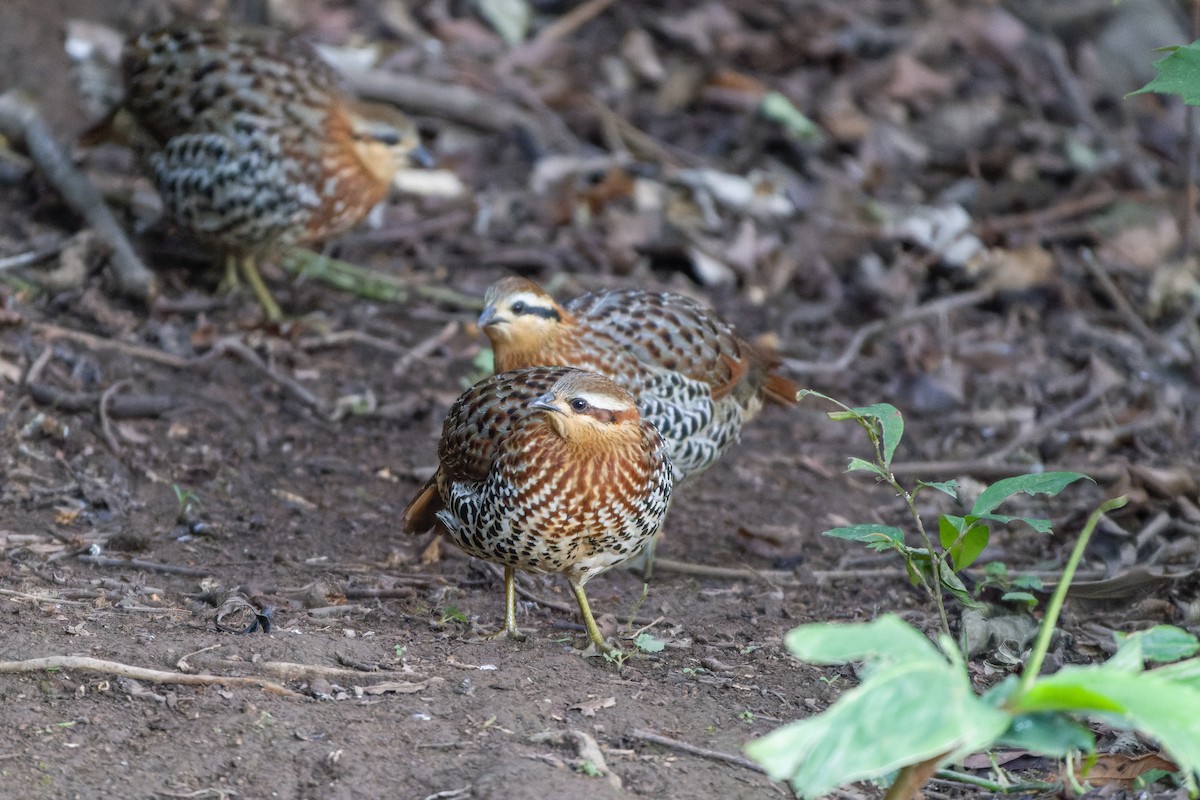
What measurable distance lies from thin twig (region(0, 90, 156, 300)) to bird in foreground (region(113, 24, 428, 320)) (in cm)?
32

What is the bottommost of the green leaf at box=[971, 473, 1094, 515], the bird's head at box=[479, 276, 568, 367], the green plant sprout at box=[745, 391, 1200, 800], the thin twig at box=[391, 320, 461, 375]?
the thin twig at box=[391, 320, 461, 375]

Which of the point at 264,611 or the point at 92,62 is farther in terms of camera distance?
the point at 92,62

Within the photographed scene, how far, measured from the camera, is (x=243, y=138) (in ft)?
22.3

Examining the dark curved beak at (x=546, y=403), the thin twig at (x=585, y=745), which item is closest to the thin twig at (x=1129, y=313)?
the dark curved beak at (x=546, y=403)

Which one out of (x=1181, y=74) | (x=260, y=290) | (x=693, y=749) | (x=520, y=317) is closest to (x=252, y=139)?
(x=260, y=290)

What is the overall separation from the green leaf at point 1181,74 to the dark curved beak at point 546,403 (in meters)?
1.92

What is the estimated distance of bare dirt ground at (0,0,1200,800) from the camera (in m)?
3.73

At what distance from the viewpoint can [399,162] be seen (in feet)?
23.9

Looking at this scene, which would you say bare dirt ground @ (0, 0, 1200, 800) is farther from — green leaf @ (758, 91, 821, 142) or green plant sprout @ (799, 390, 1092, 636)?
green plant sprout @ (799, 390, 1092, 636)

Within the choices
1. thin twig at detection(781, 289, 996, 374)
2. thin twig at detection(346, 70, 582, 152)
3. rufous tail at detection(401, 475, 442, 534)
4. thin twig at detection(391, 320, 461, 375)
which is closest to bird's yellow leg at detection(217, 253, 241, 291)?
thin twig at detection(391, 320, 461, 375)

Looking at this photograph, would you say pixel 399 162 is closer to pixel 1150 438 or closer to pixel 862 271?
pixel 862 271

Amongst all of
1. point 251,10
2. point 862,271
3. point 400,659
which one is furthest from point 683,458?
point 251,10

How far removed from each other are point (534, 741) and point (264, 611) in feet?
3.89

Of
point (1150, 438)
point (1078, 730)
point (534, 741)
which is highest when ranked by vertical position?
point (1078, 730)
